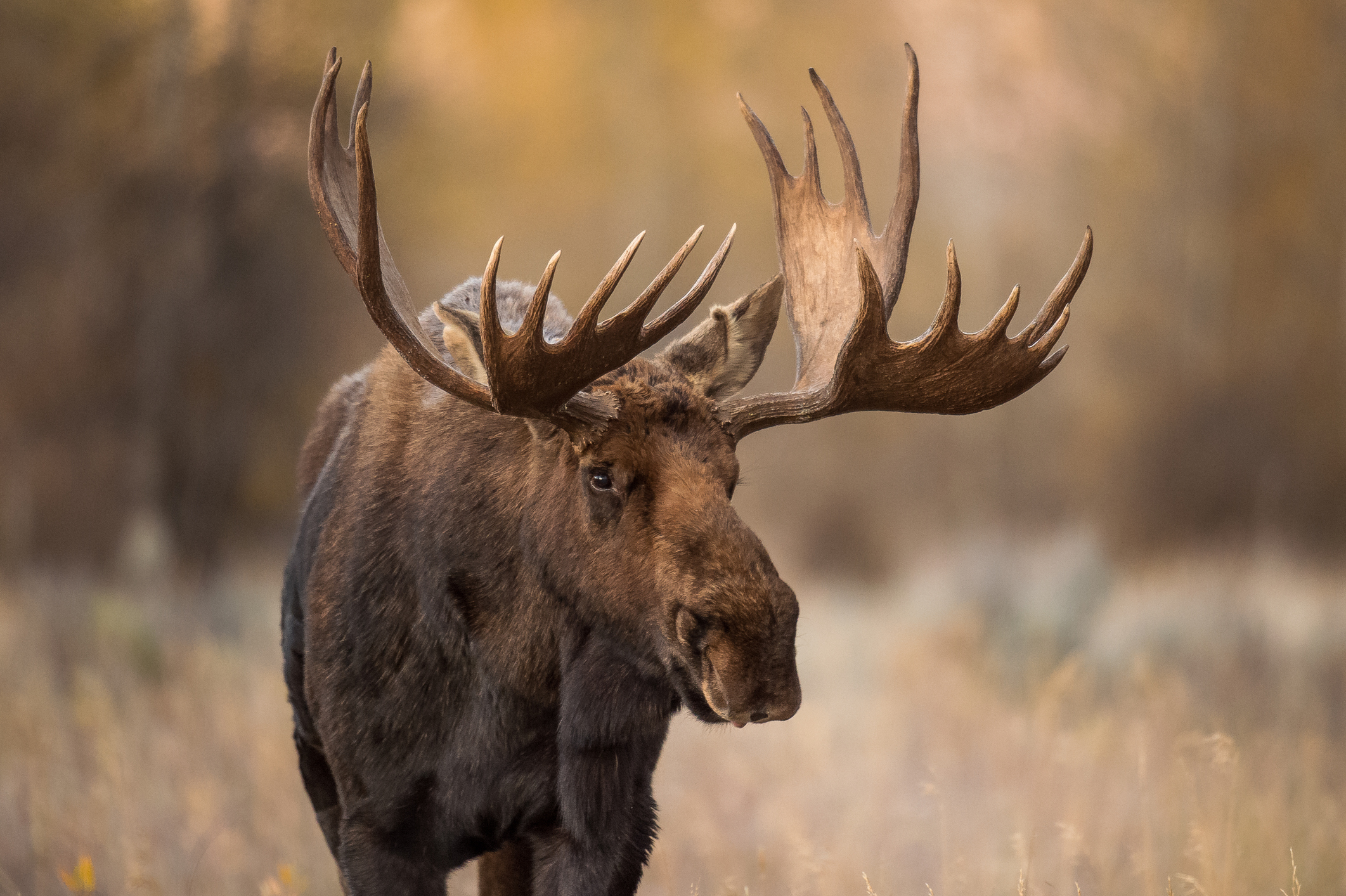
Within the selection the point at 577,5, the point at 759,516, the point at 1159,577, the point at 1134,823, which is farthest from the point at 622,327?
the point at 577,5

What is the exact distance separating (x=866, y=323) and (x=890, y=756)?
3.51 metres

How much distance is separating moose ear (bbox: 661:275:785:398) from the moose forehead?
21cm

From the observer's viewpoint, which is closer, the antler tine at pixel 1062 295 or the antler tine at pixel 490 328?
the antler tine at pixel 490 328

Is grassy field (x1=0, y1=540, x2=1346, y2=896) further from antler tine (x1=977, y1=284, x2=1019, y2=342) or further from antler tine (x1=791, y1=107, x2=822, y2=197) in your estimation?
antler tine (x1=791, y1=107, x2=822, y2=197)

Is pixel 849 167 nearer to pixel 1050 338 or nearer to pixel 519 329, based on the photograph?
pixel 1050 338

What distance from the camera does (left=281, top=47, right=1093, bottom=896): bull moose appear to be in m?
2.57

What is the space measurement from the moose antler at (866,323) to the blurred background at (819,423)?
0.35 metres

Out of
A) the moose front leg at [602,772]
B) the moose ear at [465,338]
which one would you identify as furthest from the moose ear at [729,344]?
the moose front leg at [602,772]

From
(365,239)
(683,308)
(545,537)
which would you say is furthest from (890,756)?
Result: (365,239)

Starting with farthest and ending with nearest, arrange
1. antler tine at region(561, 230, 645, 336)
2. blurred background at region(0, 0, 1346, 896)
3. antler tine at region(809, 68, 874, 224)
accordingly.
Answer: blurred background at region(0, 0, 1346, 896) < antler tine at region(809, 68, 874, 224) < antler tine at region(561, 230, 645, 336)

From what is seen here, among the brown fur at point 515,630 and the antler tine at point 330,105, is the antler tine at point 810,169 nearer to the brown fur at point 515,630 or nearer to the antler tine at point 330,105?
the brown fur at point 515,630

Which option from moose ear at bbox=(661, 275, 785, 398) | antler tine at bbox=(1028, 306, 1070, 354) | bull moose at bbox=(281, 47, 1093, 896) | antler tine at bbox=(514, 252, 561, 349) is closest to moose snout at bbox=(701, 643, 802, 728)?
bull moose at bbox=(281, 47, 1093, 896)

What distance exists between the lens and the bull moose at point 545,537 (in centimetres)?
257

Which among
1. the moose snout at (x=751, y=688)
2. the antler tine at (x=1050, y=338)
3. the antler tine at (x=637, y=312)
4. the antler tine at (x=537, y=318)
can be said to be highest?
the antler tine at (x=1050, y=338)
